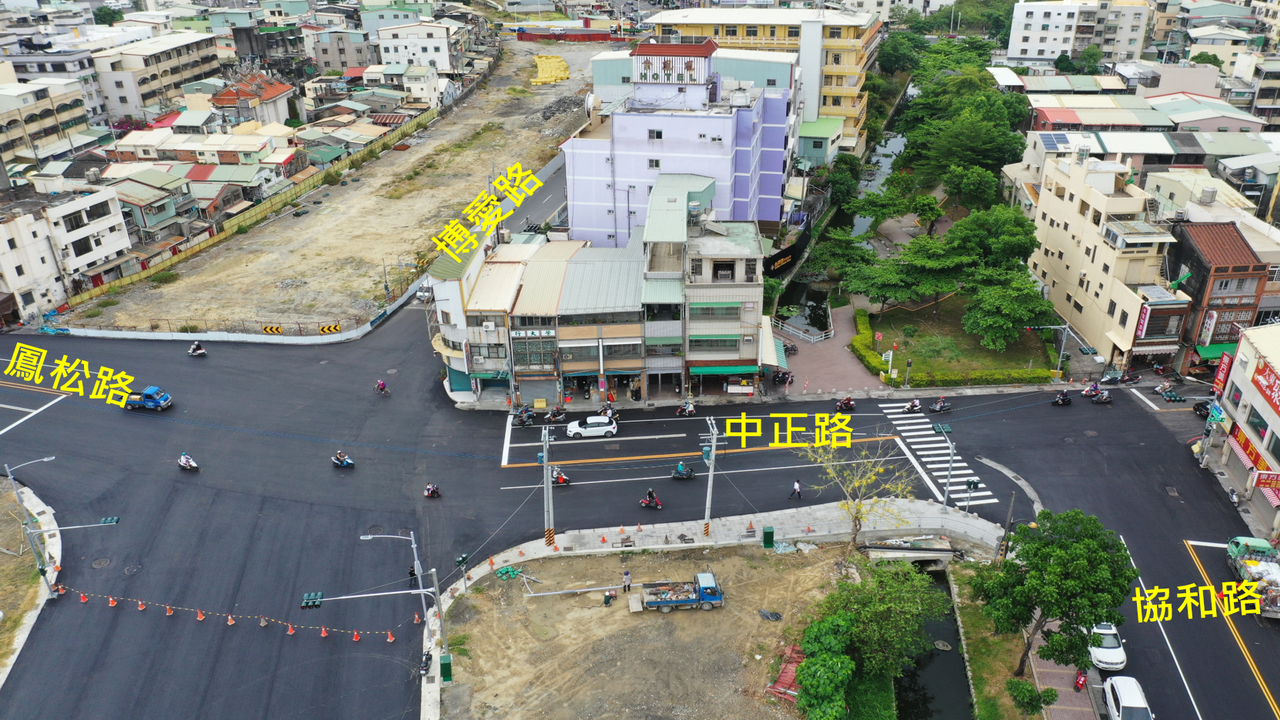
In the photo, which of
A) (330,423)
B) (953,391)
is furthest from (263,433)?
(953,391)

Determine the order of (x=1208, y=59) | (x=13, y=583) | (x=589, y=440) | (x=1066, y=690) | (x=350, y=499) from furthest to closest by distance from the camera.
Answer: (x=1208, y=59) → (x=589, y=440) → (x=350, y=499) → (x=13, y=583) → (x=1066, y=690)

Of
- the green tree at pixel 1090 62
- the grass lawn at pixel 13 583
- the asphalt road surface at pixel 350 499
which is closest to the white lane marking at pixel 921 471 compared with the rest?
the asphalt road surface at pixel 350 499

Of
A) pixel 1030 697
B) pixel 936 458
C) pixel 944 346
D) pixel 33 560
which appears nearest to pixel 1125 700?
pixel 1030 697

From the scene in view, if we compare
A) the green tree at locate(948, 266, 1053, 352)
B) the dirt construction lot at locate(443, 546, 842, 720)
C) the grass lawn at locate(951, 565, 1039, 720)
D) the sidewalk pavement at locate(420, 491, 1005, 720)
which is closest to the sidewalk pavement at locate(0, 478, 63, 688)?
the dirt construction lot at locate(443, 546, 842, 720)

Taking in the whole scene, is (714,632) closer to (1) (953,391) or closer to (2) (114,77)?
(1) (953,391)

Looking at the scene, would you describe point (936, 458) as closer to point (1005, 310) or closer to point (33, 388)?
point (1005, 310)

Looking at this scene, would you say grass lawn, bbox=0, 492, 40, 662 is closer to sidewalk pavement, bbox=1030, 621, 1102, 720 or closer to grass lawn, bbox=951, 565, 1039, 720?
grass lawn, bbox=951, 565, 1039, 720

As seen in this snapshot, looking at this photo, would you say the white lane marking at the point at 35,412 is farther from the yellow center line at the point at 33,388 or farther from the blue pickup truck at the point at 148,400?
the blue pickup truck at the point at 148,400
